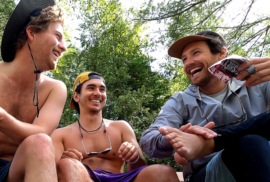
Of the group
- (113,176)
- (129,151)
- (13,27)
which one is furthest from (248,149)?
(13,27)

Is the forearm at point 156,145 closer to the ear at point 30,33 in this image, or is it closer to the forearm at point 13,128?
the forearm at point 13,128

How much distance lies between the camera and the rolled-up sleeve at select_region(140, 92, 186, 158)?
162 cm

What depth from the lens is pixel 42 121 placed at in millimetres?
1504

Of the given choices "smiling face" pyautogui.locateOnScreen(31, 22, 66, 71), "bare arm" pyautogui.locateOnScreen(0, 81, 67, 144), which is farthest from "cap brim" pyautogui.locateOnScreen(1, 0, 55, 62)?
"bare arm" pyautogui.locateOnScreen(0, 81, 67, 144)

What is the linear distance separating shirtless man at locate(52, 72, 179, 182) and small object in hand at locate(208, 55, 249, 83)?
736 mm

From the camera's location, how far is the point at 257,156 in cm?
120

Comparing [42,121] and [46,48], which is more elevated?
[46,48]

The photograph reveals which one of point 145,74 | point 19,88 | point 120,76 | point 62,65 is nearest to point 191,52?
point 19,88

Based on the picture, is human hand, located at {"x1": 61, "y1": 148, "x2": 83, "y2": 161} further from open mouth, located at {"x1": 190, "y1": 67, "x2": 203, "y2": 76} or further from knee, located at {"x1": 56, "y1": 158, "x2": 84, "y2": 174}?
open mouth, located at {"x1": 190, "y1": 67, "x2": 203, "y2": 76}

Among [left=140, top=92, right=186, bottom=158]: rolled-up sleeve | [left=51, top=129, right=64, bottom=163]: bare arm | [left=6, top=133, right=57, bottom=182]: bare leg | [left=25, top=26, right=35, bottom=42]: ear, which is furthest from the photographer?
[left=51, top=129, right=64, bottom=163]: bare arm

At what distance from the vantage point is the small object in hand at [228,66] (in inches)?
59.4

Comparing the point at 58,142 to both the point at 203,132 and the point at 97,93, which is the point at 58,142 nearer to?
the point at 97,93

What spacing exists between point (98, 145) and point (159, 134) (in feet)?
2.75

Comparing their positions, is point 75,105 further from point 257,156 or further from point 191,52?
point 257,156
